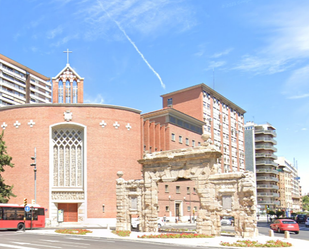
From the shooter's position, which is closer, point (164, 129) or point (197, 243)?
point (197, 243)

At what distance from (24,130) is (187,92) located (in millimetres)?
41506

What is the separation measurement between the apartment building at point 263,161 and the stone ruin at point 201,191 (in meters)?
79.6

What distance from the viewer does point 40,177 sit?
48.7 m

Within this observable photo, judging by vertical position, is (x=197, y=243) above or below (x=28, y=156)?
below

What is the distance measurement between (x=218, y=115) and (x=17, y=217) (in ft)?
191

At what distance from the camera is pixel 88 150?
49.8 meters

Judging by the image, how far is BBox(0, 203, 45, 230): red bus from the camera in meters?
36.6

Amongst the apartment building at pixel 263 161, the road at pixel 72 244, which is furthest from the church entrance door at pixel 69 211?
the apartment building at pixel 263 161

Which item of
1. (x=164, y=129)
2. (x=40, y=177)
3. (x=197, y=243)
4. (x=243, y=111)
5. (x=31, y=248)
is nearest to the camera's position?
(x=31, y=248)

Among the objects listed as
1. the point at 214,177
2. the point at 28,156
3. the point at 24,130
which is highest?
the point at 24,130

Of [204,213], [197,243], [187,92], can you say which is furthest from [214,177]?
[187,92]

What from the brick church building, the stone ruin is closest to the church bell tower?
the brick church building

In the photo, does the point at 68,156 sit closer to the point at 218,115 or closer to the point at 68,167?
the point at 68,167

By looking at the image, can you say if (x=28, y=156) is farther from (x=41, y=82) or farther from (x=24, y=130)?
(x=41, y=82)
